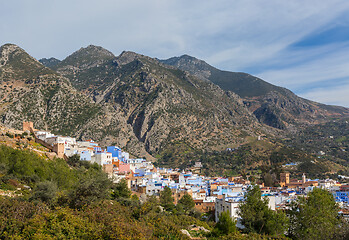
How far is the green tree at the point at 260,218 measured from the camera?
84.3 feet

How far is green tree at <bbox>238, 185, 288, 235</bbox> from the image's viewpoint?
84.3ft

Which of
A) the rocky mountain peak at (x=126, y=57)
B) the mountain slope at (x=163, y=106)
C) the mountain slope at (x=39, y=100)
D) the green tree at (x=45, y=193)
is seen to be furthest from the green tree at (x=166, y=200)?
the rocky mountain peak at (x=126, y=57)

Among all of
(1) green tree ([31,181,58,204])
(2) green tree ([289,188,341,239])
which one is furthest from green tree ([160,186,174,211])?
(1) green tree ([31,181,58,204])

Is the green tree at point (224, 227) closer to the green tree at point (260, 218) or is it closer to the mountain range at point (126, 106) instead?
the green tree at point (260, 218)

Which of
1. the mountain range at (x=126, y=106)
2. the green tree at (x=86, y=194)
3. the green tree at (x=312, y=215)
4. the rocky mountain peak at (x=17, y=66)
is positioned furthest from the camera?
the rocky mountain peak at (x=17, y=66)

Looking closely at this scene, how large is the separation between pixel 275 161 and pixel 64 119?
204 ft

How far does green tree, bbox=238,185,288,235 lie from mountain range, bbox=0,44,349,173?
65.3 metres

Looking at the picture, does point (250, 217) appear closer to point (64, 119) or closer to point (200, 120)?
point (64, 119)

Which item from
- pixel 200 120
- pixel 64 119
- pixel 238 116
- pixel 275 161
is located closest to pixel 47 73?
pixel 64 119

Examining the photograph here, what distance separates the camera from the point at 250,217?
2730cm

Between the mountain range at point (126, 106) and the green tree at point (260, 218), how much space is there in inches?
2572

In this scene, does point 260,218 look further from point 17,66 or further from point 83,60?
point 83,60

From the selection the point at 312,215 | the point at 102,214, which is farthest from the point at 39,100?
the point at 312,215

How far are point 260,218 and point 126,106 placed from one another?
10409 centimetres
